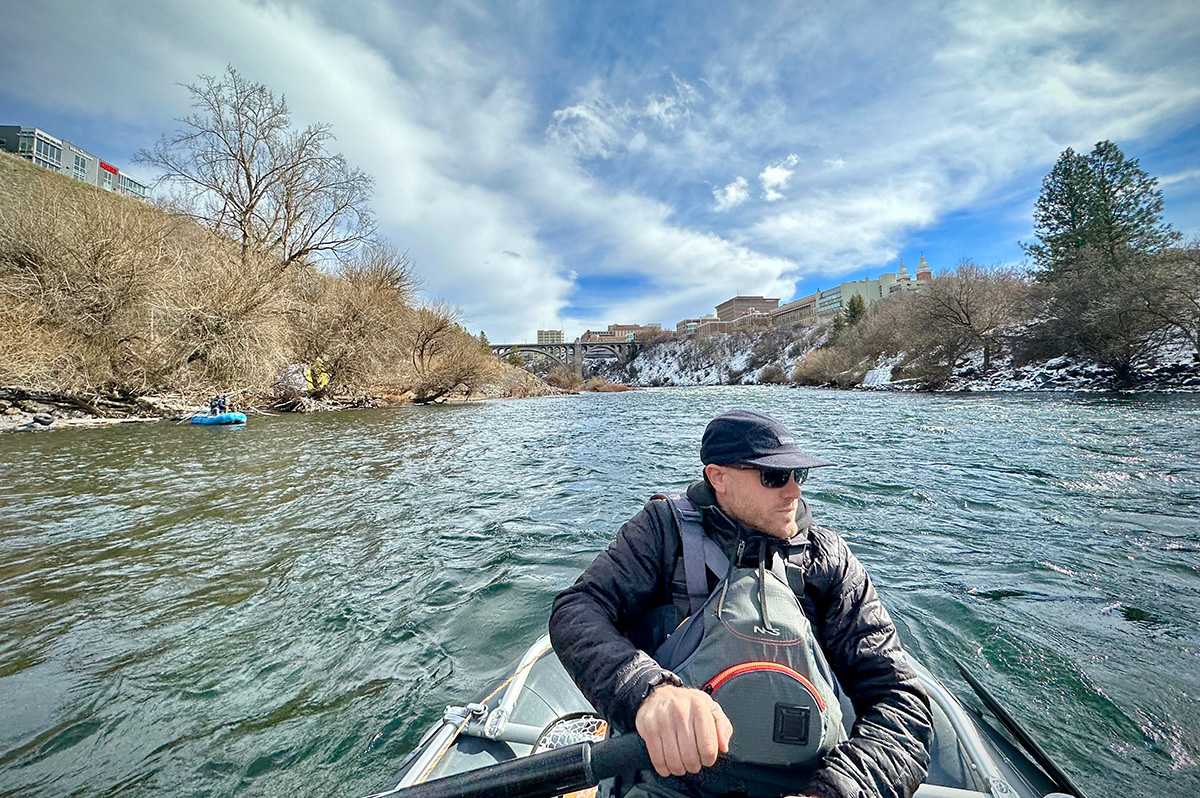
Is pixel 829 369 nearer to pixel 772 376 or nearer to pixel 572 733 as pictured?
pixel 772 376

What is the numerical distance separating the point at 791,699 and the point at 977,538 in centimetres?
527

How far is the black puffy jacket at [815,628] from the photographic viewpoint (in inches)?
55.4

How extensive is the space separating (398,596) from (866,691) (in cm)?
358

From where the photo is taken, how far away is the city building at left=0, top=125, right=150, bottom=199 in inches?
1684

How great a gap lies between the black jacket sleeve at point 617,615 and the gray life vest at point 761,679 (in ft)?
0.64

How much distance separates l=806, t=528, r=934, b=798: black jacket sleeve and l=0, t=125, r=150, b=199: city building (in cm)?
5229

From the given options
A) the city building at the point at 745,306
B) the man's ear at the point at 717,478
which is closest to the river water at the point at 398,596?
the man's ear at the point at 717,478

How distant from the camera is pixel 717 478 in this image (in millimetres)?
1817

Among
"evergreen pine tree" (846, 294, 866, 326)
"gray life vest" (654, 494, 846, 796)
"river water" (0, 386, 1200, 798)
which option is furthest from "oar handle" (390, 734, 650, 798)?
"evergreen pine tree" (846, 294, 866, 326)

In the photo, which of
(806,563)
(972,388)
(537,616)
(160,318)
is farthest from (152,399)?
(972,388)

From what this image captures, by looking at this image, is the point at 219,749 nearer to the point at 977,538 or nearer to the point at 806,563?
the point at 806,563

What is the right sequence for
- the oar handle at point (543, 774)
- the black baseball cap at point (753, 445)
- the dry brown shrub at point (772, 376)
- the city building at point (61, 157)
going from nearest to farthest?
the oar handle at point (543, 774) → the black baseball cap at point (753, 445) → the city building at point (61, 157) → the dry brown shrub at point (772, 376)

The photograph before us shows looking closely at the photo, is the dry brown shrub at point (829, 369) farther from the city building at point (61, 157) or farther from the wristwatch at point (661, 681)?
the city building at point (61, 157)

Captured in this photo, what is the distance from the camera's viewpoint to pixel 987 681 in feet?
9.76
